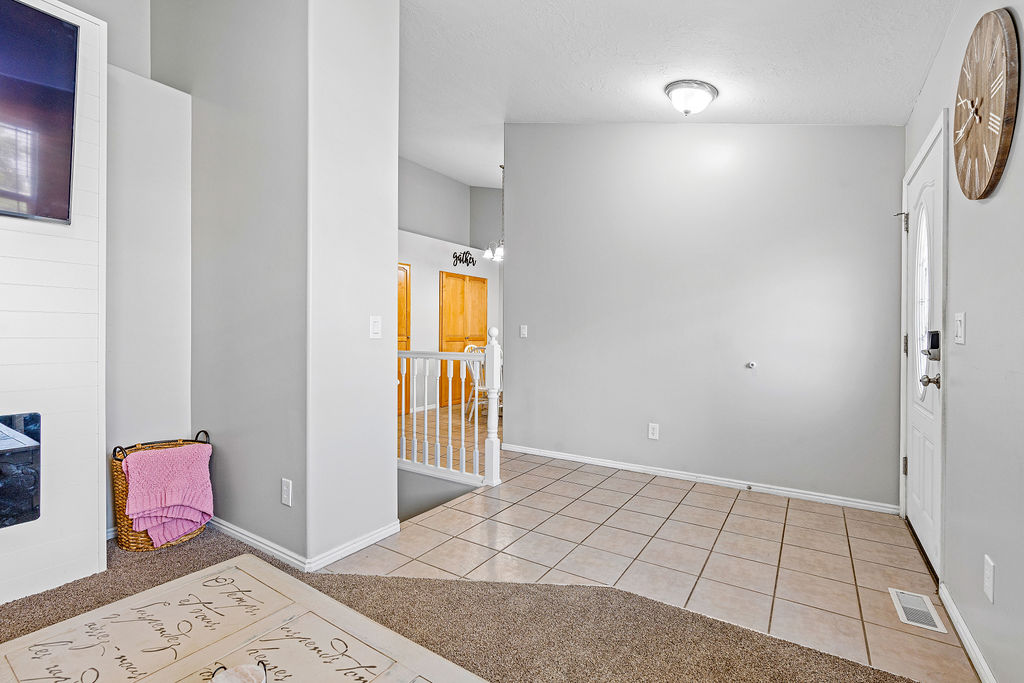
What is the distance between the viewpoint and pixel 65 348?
2.27 meters

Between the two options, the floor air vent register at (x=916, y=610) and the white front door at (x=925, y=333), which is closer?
the floor air vent register at (x=916, y=610)

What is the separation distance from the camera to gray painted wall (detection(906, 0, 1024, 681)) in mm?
1550

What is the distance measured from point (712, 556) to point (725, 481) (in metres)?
1.31

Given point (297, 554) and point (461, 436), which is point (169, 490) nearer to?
point (297, 554)

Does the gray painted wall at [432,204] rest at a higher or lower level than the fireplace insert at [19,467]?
higher

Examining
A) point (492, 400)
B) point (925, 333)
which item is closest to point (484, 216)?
point (492, 400)

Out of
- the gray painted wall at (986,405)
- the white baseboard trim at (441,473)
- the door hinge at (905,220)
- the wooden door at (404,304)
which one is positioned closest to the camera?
the gray painted wall at (986,405)

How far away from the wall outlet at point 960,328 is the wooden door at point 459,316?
18.2ft

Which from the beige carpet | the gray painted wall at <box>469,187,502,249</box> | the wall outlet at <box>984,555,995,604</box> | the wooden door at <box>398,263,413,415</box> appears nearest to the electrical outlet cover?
the wall outlet at <box>984,555,995,604</box>

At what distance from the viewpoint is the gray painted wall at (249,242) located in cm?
246

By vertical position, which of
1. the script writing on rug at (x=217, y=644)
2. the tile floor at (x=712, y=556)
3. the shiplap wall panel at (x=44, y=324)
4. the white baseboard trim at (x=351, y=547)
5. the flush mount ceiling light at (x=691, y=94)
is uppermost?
the flush mount ceiling light at (x=691, y=94)

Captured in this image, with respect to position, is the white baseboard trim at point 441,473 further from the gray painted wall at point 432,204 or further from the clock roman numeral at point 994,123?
the gray painted wall at point 432,204

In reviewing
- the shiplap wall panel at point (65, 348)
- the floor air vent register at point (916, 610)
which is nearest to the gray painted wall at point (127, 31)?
the shiplap wall panel at point (65, 348)

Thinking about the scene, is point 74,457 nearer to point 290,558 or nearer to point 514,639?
point 290,558
